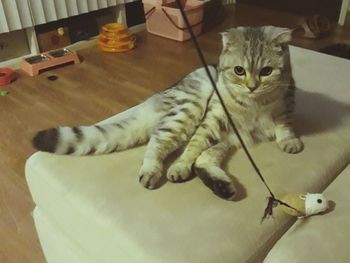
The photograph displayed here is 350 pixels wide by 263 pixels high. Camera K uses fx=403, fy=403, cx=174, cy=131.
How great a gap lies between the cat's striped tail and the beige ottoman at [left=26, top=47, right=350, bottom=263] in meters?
0.03

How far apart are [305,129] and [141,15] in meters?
2.40

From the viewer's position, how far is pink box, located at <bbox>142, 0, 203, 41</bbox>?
9.61 ft

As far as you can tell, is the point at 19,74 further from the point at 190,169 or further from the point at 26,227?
the point at 190,169

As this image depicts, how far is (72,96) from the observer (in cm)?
231

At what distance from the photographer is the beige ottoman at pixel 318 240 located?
780mm

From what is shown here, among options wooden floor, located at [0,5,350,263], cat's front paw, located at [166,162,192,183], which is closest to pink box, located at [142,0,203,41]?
wooden floor, located at [0,5,350,263]

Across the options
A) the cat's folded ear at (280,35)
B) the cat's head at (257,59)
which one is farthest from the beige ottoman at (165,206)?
the cat's folded ear at (280,35)

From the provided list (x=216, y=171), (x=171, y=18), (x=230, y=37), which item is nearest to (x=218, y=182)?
(x=216, y=171)

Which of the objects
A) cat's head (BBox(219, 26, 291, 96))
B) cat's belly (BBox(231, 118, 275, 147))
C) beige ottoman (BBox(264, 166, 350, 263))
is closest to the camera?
beige ottoman (BBox(264, 166, 350, 263))

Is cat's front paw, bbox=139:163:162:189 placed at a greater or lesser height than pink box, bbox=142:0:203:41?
greater

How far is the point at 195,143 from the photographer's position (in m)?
1.12

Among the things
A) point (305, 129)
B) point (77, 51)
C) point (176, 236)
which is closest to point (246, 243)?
point (176, 236)

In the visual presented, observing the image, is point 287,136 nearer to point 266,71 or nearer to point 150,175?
point 266,71

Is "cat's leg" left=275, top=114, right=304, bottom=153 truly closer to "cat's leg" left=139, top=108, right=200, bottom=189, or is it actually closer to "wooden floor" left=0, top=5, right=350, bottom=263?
"cat's leg" left=139, top=108, right=200, bottom=189
